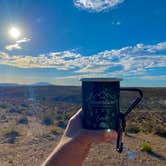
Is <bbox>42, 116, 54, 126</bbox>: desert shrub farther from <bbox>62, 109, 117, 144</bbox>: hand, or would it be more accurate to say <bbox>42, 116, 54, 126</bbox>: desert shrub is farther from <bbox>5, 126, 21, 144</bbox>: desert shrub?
<bbox>62, 109, 117, 144</bbox>: hand

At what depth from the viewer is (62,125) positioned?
1762 centimetres

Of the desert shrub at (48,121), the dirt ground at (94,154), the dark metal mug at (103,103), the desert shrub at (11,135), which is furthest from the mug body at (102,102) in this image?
the desert shrub at (48,121)

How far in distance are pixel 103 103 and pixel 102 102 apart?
0.03ft

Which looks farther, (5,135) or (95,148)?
(5,135)

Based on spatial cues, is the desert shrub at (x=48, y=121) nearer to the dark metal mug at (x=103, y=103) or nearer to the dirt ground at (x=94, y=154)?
the dirt ground at (x=94, y=154)

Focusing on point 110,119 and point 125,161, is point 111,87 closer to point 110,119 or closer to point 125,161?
point 110,119

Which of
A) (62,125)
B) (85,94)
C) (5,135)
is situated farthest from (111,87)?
(62,125)

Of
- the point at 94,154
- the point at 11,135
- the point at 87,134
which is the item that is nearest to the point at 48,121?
the point at 11,135

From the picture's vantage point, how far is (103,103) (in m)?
2.10

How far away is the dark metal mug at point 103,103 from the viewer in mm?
2092

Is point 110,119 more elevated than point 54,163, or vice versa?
point 110,119

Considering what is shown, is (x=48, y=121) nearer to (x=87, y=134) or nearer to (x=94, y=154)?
(x=94, y=154)

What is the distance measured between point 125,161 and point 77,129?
7459 millimetres

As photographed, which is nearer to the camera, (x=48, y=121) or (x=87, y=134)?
(x=87, y=134)
